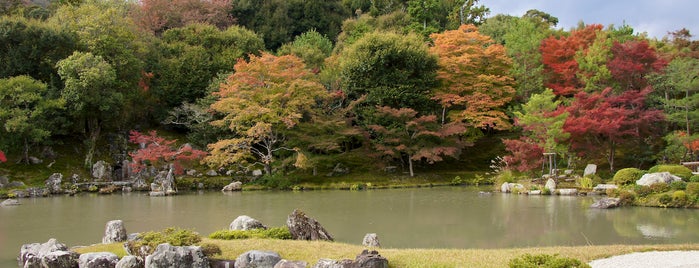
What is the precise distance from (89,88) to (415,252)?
20899 mm

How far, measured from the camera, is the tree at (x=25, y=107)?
2267 cm

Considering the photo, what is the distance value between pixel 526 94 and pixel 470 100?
356cm

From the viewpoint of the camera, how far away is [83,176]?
994 inches

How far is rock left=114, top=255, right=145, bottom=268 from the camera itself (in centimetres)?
845

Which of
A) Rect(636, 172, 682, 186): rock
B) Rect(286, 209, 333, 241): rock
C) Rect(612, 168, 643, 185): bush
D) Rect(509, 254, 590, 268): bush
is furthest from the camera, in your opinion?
Rect(612, 168, 643, 185): bush

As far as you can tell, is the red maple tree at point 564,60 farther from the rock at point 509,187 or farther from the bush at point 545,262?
the bush at point 545,262

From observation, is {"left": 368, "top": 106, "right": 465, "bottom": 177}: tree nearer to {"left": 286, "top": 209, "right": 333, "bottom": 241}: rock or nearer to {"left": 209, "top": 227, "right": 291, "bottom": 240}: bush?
{"left": 286, "top": 209, "right": 333, "bottom": 241}: rock

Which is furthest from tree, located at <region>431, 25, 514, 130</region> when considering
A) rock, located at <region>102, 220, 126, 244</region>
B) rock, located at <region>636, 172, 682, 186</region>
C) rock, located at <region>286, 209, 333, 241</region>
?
rock, located at <region>102, 220, 126, 244</region>

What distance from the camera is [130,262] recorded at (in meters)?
8.49

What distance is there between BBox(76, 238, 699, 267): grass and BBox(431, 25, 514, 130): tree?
18.3 meters

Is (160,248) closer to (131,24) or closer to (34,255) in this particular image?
(34,255)

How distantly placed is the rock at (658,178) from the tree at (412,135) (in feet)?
27.1

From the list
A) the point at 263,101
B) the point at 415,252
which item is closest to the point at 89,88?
the point at 263,101

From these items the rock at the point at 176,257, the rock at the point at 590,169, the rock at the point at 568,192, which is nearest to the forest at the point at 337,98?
the rock at the point at 590,169
